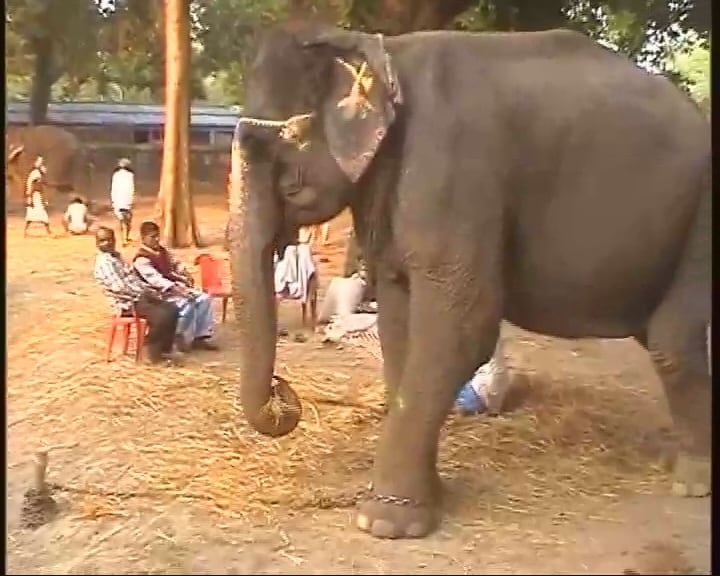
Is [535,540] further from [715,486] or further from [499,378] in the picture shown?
[499,378]

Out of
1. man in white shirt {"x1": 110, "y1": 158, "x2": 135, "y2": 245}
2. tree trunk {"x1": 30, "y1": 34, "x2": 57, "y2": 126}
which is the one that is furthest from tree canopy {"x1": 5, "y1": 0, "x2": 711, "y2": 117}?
man in white shirt {"x1": 110, "y1": 158, "x2": 135, "y2": 245}

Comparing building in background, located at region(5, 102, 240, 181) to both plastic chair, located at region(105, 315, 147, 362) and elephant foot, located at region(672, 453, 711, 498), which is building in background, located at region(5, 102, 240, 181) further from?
elephant foot, located at region(672, 453, 711, 498)

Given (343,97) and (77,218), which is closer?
(343,97)

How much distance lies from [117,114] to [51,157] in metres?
0.12

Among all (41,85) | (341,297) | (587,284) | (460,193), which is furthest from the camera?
(341,297)

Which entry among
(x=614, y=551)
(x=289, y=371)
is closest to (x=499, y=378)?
(x=289, y=371)

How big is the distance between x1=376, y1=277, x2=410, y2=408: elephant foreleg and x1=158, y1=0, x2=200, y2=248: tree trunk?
13.4 inches

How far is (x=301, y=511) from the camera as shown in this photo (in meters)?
1.40

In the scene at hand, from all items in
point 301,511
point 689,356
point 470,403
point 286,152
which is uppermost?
point 286,152

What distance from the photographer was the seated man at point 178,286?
5.19 ft

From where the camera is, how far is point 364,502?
136 centimetres

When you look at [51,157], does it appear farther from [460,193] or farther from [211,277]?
[460,193]

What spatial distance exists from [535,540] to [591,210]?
16.8 inches

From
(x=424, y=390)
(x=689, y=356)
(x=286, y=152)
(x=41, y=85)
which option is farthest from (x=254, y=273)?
(x=689, y=356)
